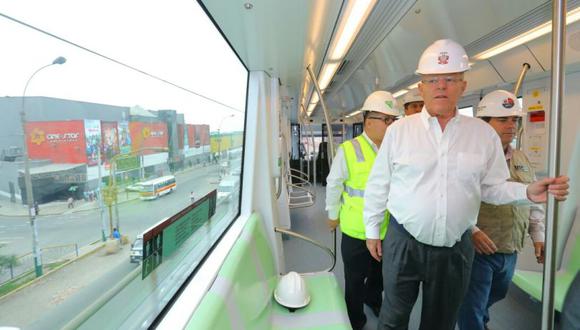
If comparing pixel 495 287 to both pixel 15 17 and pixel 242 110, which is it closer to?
pixel 242 110

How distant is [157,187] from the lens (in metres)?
1.08

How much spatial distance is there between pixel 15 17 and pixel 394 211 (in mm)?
1468

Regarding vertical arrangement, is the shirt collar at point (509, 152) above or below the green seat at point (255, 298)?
above

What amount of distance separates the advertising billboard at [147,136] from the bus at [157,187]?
0.11 metres

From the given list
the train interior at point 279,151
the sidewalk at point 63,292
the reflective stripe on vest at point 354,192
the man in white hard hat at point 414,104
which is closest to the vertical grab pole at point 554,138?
the train interior at point 279,151

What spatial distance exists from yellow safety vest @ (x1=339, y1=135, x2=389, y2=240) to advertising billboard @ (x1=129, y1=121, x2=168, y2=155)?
123 centimetres

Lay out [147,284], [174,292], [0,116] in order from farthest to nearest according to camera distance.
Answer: [174,292] → [147,284] → [0,116]

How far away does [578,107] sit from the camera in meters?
2.63

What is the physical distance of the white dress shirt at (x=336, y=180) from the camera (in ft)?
6.54

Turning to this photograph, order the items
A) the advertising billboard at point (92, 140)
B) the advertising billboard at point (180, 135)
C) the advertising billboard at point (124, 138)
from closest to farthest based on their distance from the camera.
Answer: the advertising billboard at point (92, 140) → the advertising billboard at point (124, 138) → the advertising billboard at point (180, 135)

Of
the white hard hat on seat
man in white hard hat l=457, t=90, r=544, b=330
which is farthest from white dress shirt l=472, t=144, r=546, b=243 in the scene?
the white hard hat on seat

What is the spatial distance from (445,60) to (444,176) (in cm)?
54

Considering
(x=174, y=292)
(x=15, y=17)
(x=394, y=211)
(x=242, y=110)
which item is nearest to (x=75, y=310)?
(x=174, y=292)

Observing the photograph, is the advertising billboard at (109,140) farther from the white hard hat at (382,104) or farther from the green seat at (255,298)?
the white hard hat at (382,104)
